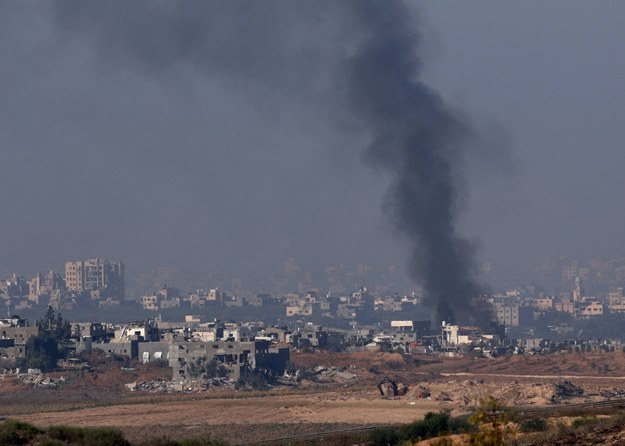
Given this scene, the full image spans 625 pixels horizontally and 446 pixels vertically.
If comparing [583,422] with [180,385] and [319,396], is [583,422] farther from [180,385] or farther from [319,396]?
[180,385]

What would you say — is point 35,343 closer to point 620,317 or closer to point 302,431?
point 302,431

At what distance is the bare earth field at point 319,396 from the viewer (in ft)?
171

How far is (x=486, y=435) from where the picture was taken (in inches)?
608

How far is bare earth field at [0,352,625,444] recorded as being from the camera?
5203 centimetres

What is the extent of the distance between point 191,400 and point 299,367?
21.3 meters

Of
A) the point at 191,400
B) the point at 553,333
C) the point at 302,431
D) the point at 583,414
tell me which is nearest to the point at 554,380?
the point at 191,400

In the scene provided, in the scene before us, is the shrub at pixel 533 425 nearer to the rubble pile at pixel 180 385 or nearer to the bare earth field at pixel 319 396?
the bare earth field at pixel 319 396

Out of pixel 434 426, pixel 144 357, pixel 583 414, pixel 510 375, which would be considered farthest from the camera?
pixel 144 357

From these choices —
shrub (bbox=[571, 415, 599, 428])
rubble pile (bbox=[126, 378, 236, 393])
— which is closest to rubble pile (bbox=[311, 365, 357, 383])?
rubble pile (bbox=[126, 378, 236, 393])

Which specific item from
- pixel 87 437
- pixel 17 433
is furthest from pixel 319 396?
pixel 17 433

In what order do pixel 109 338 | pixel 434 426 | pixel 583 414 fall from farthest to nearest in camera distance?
pixel 109 338, pixel 583 414, pixel 434 426

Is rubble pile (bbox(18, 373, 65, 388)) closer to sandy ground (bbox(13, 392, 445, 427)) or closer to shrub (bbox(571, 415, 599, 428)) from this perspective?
sandy ground (bbox(13, 392, 445, 427))

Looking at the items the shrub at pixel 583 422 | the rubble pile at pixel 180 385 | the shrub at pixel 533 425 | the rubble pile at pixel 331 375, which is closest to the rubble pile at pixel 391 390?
the rubble pile at pixel 180 385

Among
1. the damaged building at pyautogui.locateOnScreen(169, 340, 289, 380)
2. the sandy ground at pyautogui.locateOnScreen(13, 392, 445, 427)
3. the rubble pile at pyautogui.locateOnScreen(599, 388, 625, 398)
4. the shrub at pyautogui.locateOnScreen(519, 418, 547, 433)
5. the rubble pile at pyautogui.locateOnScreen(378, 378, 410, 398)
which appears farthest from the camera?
the damaged building at pyautogui.locateOnScreen(169, 340, 289, 380)
